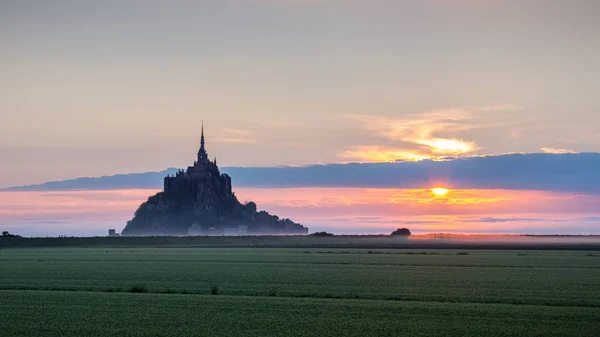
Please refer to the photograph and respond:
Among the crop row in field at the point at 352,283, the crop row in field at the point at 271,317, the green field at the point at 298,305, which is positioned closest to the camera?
the crop row in field at the point at 271,317

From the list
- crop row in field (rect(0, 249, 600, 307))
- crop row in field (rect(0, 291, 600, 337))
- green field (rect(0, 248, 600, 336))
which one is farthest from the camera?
crop row in field (rect(0, 249, 600, 307))

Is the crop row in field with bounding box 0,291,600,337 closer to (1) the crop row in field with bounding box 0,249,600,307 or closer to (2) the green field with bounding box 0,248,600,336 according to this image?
(2) the green field with bounding box 0,248,600,336

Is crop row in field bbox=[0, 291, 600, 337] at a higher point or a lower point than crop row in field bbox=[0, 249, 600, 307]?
lower

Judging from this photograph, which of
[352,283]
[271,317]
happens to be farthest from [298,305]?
[352,283]

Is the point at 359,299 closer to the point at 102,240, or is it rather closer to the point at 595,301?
the point at 595,301

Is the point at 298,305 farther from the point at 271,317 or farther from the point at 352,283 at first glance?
the point at 352,283

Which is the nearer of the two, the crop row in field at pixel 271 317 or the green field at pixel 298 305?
the crop row in field at pixel 271 317

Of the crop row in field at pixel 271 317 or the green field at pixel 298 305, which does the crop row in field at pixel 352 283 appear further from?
the crop row in field at pixel 271 317

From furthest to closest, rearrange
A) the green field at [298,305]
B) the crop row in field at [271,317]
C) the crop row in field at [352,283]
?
1. the crop row in field at [352,283]
2. the green field at [298,305]
3. the crop row in field at [271,317]

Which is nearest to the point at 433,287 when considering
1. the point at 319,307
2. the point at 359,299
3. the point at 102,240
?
the point at 359,299

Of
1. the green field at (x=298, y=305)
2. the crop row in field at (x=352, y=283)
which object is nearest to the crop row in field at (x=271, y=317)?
the green field at (x=298, y=305)

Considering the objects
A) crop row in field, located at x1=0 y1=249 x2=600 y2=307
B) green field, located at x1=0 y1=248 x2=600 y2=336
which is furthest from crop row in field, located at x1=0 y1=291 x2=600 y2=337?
crop row in field, located at x1=0 y1=249 x2=600 y2=307

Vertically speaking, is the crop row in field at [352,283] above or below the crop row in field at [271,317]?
above

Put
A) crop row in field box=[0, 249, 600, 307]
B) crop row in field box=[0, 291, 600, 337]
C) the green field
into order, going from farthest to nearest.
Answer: crop row in field box=[0, 249, 600, 307] < the green field < crop row in field box=[0, 291, 600, 337]
